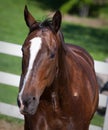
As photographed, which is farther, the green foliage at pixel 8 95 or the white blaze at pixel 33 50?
the green foliage at pixel 8 95

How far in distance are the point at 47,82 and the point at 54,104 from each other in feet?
1.69

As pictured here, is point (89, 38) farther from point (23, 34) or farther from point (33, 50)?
point (33, 50)

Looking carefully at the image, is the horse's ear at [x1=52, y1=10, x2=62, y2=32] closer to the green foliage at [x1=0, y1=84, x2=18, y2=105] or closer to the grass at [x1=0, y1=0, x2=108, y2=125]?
the green foliage at [x1=0, y1=84, x2=18, y2=105]

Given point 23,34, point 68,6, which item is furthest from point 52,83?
point 68,6

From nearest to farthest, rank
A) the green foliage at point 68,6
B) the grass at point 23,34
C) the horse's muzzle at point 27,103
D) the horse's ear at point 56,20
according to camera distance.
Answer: the horse's muzzle at point 27,103, the horse's ear at point 56,20, the grass at point 23,34, the green foliage at point 68,6

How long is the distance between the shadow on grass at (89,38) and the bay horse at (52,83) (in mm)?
10146

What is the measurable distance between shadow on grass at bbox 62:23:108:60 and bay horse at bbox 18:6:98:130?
399 inches

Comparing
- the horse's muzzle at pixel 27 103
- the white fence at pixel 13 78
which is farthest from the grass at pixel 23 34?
the horse's muzzle at pixel 27 103

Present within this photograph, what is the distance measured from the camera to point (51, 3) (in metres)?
26.5

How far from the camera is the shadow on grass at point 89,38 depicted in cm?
1650

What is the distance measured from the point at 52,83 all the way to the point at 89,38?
583 inches

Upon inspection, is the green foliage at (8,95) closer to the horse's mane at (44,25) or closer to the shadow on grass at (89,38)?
the horse's mane at (44,25)

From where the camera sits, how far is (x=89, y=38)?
1900 centimetres

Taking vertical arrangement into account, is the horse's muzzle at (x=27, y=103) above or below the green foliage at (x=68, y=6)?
above
